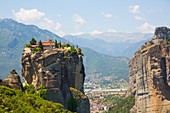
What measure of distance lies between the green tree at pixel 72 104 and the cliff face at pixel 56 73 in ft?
3.77

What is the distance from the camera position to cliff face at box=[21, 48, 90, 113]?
232ft

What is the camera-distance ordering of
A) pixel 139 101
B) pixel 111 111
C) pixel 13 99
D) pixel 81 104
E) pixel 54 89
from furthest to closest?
pixel 111 111
pixel 139 101
pixel 81 104
pixel 54 89
pixel 13 99

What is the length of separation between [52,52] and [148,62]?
49906mm

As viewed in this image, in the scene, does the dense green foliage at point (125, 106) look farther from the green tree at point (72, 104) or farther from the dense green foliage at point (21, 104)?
the dense green foliage at point (21, 104)

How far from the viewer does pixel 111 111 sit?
6048 inches

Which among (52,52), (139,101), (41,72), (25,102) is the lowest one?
(139,101)

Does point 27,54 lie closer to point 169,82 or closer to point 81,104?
point 81,104

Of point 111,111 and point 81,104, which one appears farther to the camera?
point 111,111

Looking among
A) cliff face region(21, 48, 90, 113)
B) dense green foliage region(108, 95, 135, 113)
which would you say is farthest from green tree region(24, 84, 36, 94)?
dense green foliage region(108, 95, 135, 113)

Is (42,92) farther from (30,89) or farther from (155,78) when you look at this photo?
(155,78)

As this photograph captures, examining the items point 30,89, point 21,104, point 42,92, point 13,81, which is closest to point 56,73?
point 42,92

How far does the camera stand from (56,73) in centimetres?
7150

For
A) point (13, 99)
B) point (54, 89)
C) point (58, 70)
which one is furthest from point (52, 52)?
point (13, 99)

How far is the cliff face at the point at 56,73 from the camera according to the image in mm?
70750
